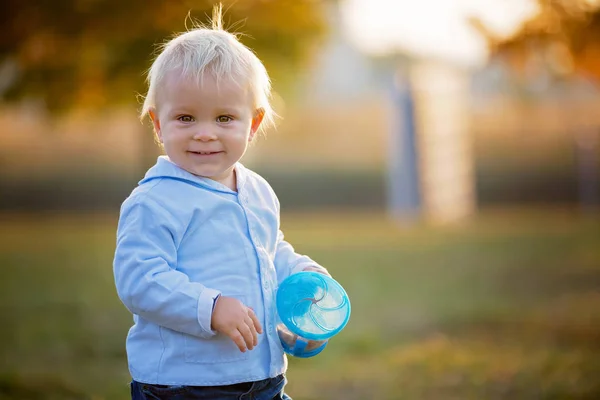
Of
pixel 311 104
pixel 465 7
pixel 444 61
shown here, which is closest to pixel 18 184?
pixel 311 104

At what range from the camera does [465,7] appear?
295 inches

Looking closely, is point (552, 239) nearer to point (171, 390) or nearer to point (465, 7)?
point (465, 7)

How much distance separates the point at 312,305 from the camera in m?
2.39

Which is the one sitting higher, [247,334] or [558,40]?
[558,40]

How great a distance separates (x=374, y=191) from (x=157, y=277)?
60.3ft

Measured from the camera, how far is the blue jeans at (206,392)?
7.39 ft

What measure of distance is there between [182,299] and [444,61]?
15.6 meters

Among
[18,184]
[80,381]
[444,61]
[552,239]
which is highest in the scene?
[444,61]

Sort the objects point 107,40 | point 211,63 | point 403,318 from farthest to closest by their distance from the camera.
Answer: point 107,40
point 403,318
point 211,63

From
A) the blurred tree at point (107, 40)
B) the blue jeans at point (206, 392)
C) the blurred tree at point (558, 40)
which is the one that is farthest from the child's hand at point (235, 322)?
the blurred tree at point (107, 40)

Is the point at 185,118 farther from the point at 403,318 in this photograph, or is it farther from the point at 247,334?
the point at 403,318

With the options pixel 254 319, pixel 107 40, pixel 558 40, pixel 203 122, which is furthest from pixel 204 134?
pixel 107 40

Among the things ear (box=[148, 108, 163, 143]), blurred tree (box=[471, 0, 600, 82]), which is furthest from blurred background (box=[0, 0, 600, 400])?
ear (box=[148, 108, 163, 143])

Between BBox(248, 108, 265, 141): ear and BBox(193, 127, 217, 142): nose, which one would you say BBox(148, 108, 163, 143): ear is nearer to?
BBox(193, 127, 217, 142): nose
